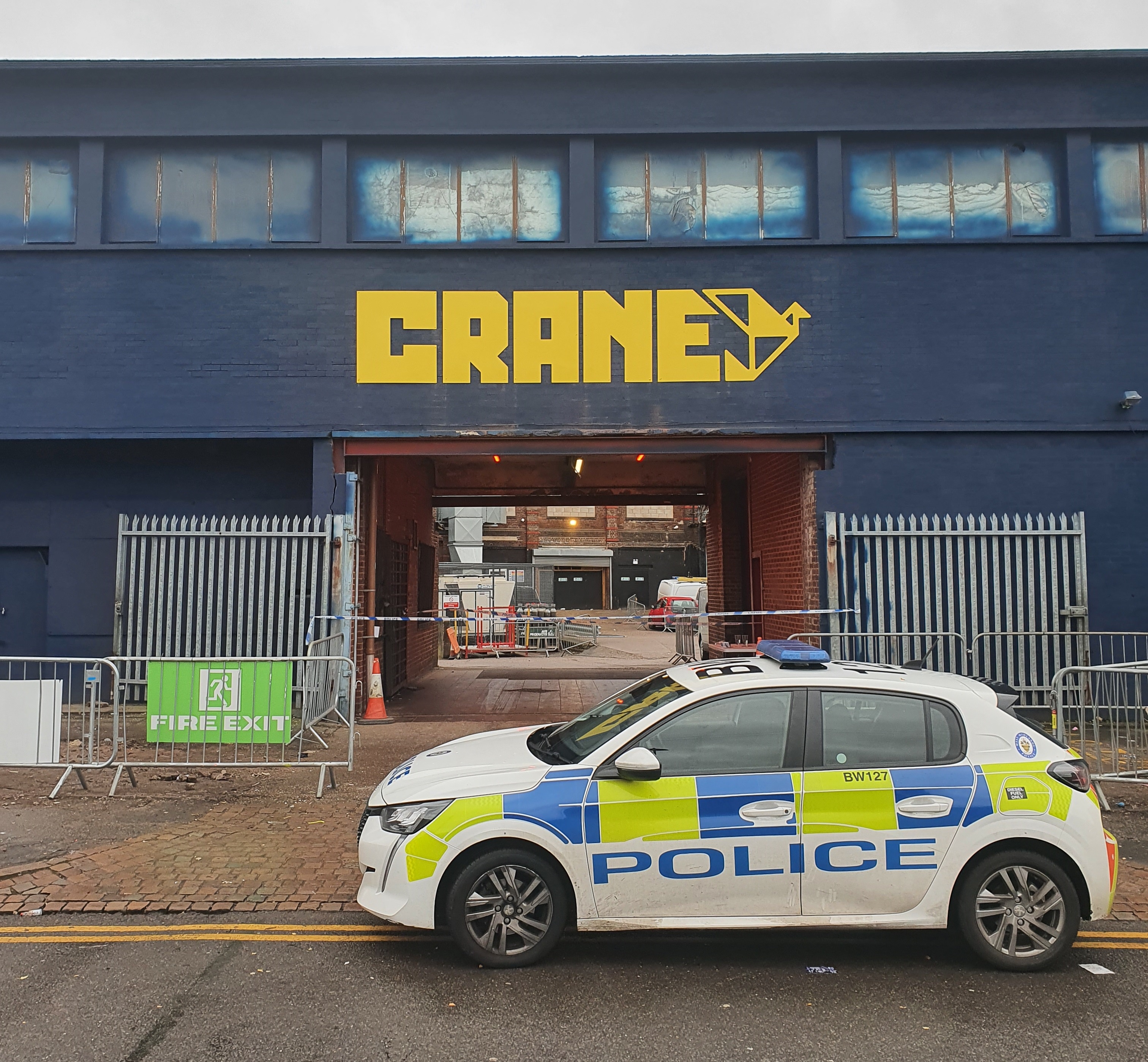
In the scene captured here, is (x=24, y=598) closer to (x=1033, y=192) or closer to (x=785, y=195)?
(x=785, y=195)

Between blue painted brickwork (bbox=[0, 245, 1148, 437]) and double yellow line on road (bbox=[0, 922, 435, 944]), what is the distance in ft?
25.2

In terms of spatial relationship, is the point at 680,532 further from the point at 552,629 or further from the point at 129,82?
the point at 129,82

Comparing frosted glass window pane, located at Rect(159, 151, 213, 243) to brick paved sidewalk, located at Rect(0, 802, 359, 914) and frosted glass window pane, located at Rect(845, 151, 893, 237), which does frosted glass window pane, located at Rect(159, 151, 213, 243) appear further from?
frosted glass window pane, located at Rect(845, 151, 893, 237)

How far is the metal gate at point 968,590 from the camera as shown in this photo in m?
11.3

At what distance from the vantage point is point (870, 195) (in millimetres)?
12422

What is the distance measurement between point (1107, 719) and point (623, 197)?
8929mm

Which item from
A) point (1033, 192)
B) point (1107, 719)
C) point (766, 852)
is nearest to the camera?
point (766, 852)

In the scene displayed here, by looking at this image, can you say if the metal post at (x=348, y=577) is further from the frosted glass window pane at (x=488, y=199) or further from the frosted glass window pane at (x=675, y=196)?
the frosted glass window pane at (x=675, y=196)

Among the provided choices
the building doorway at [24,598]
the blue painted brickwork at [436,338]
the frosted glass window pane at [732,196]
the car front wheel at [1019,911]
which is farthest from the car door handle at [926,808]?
the building doorway at [24,598]

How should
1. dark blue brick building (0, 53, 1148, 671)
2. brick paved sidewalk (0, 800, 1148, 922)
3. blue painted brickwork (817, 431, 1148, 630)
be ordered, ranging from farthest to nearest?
dark blue brick building (0, 53, 1148, 671), blue painted brickwork (817, 431, 1148, 630), brick paved sidewalk (0, 800, 1148, 922)

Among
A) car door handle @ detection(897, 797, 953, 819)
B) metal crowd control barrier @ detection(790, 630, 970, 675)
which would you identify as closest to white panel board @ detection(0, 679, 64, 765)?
car door handle @ detection(897, 797, 953, 819)

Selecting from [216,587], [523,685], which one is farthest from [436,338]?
[523,685]

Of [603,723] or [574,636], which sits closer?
[603,723]

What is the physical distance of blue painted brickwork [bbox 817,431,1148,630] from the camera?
11750 millimetres
